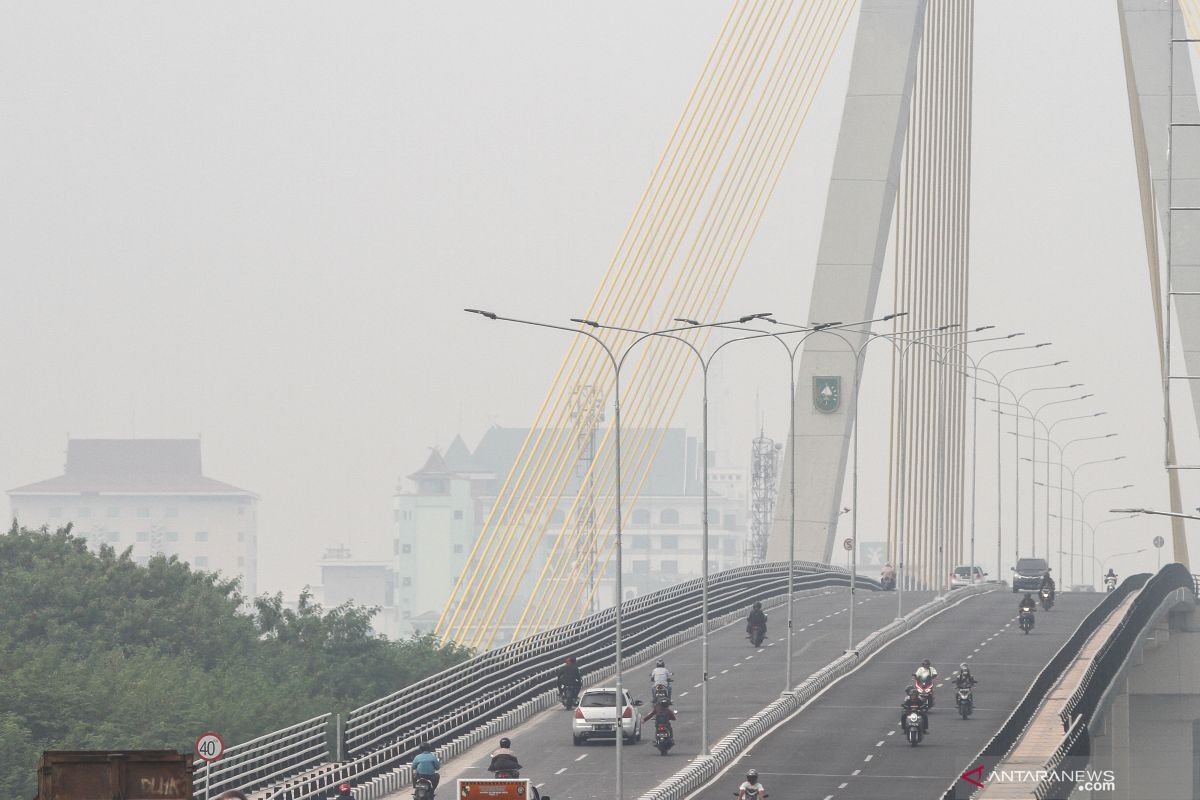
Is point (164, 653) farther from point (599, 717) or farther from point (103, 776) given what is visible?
point (103, 776)

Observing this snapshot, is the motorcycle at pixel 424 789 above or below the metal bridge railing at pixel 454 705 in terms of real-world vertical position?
below

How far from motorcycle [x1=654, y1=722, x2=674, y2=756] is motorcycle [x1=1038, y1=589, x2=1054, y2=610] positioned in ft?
119

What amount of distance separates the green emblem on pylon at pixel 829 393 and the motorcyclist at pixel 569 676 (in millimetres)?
30031

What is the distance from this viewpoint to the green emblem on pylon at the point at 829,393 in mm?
83250

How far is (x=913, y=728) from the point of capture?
47219 millimetres

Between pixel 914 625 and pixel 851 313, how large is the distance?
13.4 metres

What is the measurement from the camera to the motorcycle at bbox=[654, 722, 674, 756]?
46.9m

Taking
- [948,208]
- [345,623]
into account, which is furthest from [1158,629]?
[345,623]

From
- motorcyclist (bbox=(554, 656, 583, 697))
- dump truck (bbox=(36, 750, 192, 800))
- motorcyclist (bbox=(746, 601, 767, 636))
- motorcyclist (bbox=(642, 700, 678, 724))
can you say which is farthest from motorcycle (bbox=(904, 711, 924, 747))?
dump truck (bbox=(36, 750, 192, 800))

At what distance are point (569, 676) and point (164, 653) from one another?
1214 inches

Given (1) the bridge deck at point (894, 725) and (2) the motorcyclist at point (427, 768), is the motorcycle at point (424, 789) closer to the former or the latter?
(2) the motorcyclist at point (427, 768)

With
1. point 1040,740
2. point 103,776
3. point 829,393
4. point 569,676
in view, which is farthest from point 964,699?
point 103,776

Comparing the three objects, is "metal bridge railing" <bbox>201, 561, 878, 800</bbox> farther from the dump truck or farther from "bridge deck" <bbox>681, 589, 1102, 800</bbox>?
the dump truck

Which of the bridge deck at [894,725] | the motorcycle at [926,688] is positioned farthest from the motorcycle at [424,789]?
the motorcycle at [926,688]
